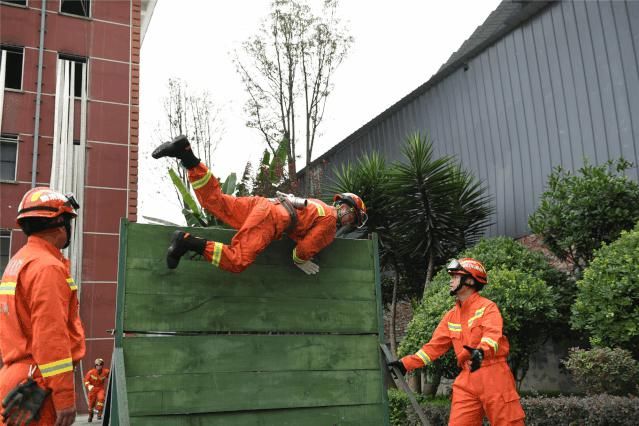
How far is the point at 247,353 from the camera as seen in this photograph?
470cm

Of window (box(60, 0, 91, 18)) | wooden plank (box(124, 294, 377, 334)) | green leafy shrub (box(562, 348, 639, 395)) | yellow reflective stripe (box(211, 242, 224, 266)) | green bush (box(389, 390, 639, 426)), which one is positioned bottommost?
green bush (box(389, 390, 639, 426))

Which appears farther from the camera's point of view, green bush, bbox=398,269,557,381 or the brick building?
the brick building

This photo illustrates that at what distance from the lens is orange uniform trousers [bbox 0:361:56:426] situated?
10.5 feet

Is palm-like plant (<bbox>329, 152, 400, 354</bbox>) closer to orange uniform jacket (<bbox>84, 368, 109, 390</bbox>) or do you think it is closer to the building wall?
orange uniform jacket (<bbox>84, 368, 109, 390</bbox>)

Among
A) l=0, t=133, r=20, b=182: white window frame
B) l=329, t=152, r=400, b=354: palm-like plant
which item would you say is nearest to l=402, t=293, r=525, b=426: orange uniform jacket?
l=329, t=152, r=400, b=354: palm-like plant

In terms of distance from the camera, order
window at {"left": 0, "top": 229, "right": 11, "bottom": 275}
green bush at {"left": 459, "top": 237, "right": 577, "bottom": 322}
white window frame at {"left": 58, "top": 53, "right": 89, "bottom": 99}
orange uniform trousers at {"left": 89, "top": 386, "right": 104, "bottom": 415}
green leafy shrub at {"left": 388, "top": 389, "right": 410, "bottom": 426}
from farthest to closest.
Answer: white window frame at {"left": 58, "top": 53, "right": 89, "bottom": 99} < window at {"left": 0, "top": 229, "right": 11, "bottom": 275} < orange uniform trousers at {"left": 89, "top": 386, "right": 104, "bottom": 415} < green leafy shrub at {"left": 388, "top": 389, "right": 410, "bottom": 426} < green bush at {"left": 459, "top": 237, "right": 577, "bottom": 322}

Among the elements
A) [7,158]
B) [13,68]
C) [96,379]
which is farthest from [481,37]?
[96,379]

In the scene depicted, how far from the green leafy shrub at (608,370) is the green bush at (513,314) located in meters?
1.26

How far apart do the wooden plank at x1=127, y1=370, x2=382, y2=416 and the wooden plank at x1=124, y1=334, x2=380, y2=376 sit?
0.05m

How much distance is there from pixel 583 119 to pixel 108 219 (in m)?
12.0

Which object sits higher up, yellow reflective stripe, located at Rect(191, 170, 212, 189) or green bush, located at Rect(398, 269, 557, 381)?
yellow reflective stripe, located at Rect(191, 170, 212, 189)

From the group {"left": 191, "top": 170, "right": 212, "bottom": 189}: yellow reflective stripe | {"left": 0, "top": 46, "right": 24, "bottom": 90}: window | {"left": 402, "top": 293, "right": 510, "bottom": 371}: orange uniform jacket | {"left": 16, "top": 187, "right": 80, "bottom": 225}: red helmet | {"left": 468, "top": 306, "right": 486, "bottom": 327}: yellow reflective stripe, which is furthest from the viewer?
{"left": 0, "top": 46, "right": 24, "bottom": 90}: window

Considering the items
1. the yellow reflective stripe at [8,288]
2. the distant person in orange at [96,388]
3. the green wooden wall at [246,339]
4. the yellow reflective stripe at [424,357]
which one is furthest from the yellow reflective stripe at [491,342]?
the distant person in orange at [96,388]

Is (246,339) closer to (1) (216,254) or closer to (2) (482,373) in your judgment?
(1) (216,254)
